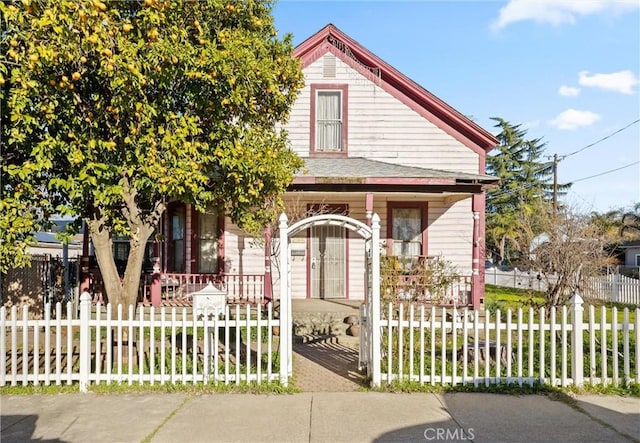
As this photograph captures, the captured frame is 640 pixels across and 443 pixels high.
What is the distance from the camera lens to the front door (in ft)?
43.8

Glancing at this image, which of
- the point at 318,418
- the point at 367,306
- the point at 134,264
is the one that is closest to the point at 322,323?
the point at 367,306

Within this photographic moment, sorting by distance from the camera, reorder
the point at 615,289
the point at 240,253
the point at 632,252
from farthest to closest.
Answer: the point at 632,252 → the point at 615,289 → the point at 240,253

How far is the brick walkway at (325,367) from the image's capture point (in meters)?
6.70

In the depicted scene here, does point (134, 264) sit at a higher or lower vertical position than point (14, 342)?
higher

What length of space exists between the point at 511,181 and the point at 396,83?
37.4m

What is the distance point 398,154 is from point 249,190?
686cm

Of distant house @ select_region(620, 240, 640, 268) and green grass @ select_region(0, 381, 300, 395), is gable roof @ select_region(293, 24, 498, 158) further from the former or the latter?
distant house @ select_region(620, 240, 640, 268)

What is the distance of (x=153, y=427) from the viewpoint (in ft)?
16.9

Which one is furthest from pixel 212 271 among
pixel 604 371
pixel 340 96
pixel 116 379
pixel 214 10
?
pixel 604 371

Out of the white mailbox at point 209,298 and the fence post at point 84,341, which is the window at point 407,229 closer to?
the white mailbox at point 209,298

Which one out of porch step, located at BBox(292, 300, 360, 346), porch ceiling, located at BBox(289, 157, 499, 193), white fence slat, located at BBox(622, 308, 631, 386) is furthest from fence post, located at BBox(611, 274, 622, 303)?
white fence slat, located at BBox(622, 308, 631, 386)

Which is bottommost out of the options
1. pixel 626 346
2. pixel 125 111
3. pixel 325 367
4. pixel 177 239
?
pixel 325 367

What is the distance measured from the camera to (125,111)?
6555mm

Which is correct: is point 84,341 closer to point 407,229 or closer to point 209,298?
point 209,298
